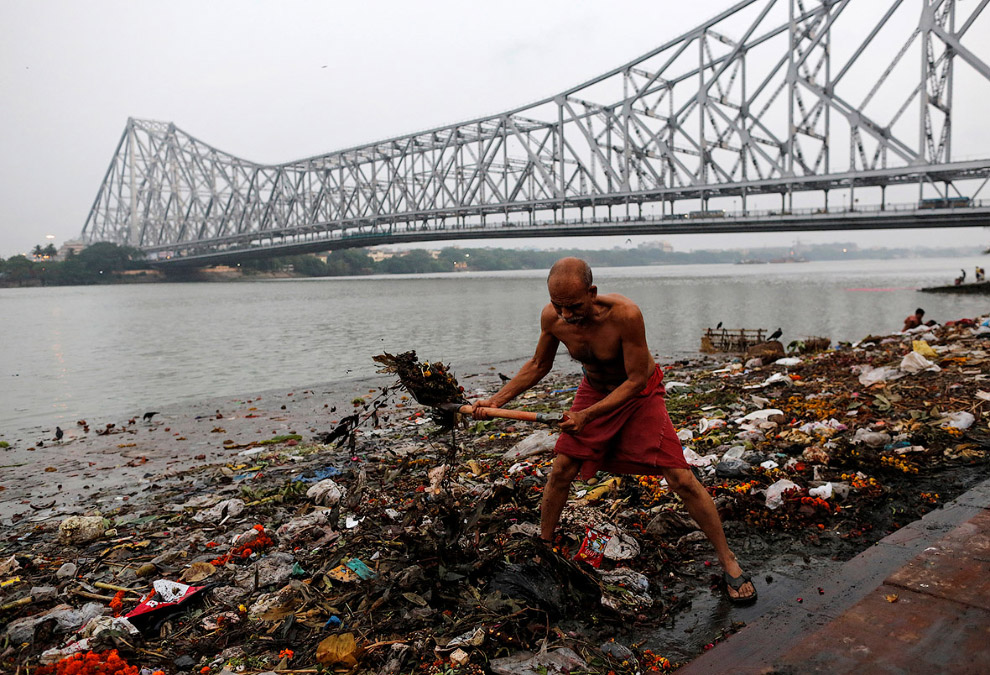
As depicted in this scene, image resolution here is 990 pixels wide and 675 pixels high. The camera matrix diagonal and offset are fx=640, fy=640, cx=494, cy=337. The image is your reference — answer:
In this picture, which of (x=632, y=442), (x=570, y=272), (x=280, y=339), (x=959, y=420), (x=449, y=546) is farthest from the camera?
(x=280, y=339)

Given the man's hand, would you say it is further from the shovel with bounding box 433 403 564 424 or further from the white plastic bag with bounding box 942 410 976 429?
the white plastic bag with bounding box 942 410 976 429

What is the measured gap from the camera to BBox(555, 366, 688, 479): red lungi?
8.85 feet

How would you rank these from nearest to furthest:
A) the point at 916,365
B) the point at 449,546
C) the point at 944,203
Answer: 1. the point at 449,546
2. the point at 916,365
3. the point at 944,203

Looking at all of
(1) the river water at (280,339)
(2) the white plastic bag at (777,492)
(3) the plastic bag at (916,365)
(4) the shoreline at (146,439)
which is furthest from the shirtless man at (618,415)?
(1) the river water at (280,339)

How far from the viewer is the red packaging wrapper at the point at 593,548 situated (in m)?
2.98

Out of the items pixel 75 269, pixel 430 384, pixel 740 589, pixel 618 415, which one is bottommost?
pixel 740 589

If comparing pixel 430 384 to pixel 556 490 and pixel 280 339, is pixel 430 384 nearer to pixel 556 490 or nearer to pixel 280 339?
pixel 556 490

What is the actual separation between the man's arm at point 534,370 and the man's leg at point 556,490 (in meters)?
0.36

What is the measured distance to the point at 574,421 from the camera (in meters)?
2.66

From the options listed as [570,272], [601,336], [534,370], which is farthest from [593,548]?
[570,272]

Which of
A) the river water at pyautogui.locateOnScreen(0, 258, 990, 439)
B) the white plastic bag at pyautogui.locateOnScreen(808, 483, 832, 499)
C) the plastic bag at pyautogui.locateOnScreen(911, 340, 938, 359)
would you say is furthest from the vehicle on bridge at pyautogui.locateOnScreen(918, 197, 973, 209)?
the white plastic bag at pyautogui.locateOnScreen(808, 483, 832, 499)

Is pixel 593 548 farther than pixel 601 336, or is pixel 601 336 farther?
pixel 593 548

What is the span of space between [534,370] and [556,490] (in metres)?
0.57

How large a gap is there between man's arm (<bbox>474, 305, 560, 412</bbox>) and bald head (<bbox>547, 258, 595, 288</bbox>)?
28cm
